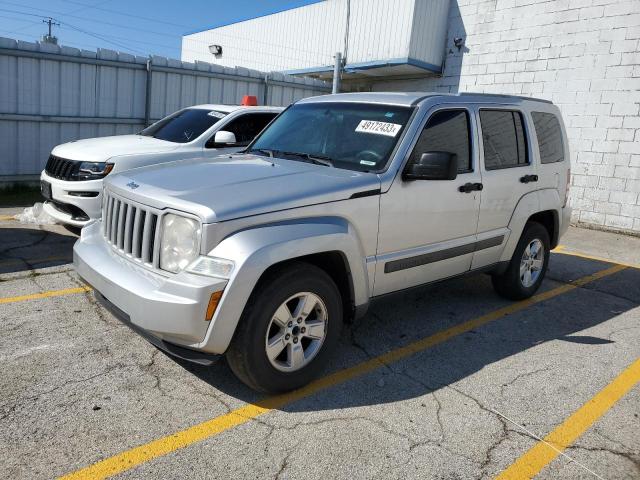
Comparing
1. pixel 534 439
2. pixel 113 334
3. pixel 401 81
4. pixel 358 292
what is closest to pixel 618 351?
pixel 534 439

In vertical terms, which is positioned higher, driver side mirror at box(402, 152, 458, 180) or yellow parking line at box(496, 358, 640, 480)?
driver side mirror at box(402, 152, 458, 180)

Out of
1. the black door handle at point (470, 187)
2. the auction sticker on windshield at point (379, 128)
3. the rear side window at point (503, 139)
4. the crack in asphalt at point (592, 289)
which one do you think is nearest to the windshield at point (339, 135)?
the auction sticker on windshield at point (379, 128)

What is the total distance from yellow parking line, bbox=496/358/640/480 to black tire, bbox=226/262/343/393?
131cm

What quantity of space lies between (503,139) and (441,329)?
1813 millimetres

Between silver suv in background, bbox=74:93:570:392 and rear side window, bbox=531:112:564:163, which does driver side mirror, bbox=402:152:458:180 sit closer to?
silver suv in background, bbox=74:93:570:392

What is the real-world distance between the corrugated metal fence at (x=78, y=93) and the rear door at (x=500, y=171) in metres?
8.00

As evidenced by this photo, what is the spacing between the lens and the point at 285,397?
3.45 m

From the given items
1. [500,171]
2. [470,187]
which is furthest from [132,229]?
[500,171]

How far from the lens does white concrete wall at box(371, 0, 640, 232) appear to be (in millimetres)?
9734

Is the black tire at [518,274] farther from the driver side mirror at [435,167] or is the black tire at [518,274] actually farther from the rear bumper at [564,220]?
the driver side mirror at [435,167]

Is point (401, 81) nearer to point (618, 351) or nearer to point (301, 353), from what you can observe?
point (618, 351)

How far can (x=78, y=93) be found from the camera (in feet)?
33.1

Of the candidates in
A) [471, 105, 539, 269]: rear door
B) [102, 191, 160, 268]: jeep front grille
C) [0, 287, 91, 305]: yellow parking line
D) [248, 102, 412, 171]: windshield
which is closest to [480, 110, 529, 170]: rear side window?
[471, 105, 539, 269]: rear door

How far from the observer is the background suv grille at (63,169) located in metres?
6.30
